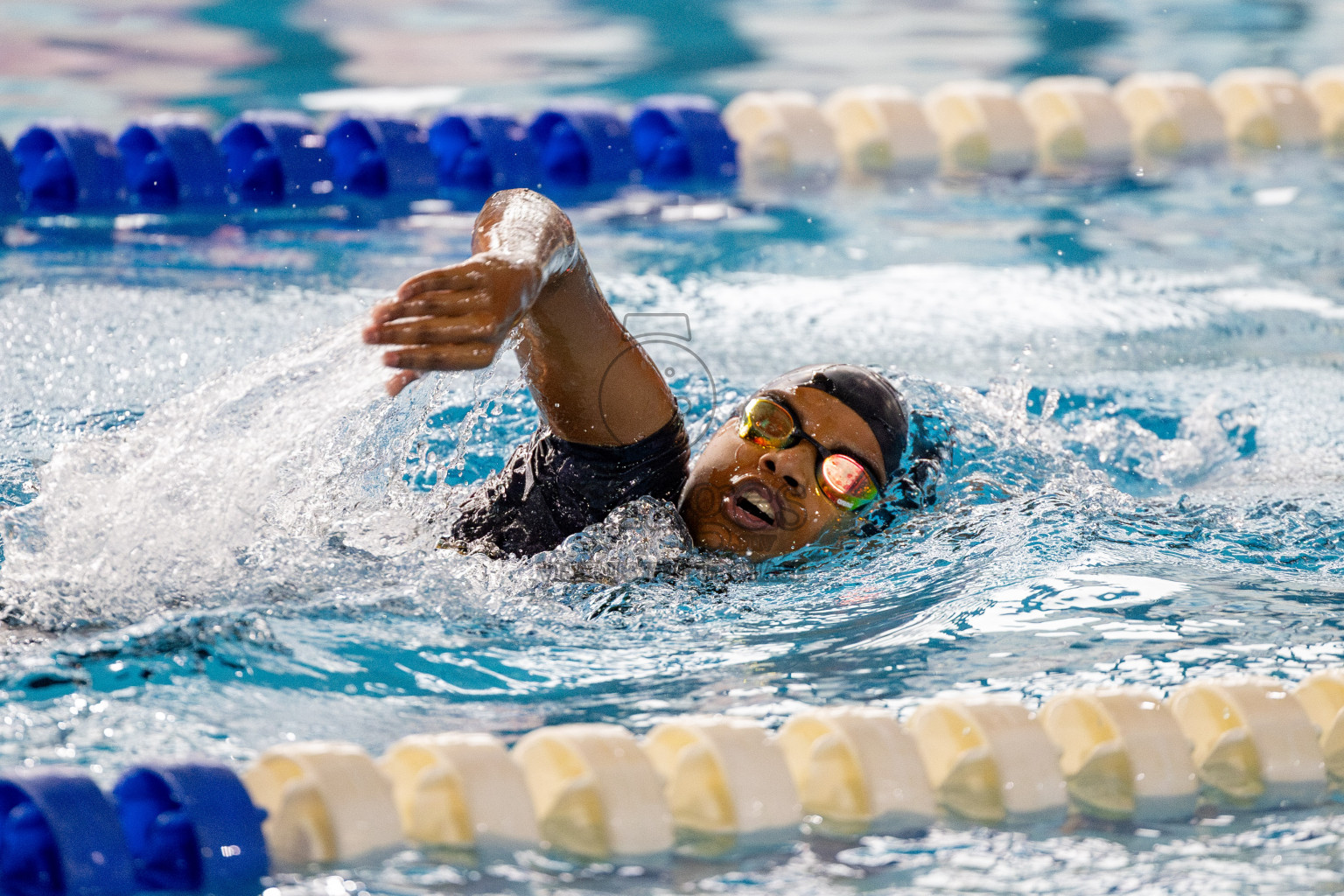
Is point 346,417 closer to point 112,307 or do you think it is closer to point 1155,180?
point 112,307

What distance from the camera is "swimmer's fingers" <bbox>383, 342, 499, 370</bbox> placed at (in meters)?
1.64

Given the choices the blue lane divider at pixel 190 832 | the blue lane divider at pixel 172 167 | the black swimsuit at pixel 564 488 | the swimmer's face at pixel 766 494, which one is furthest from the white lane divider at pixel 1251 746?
the blue lane divider at pixel 172 167

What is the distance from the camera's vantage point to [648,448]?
2.28 m

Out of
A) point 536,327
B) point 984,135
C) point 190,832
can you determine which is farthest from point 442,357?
point 984,135

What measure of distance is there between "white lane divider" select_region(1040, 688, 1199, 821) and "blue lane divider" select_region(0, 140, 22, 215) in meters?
4.02

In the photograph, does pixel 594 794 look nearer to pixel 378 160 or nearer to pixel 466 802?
pixel 466 802

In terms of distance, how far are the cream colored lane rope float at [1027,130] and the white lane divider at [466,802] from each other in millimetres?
3931

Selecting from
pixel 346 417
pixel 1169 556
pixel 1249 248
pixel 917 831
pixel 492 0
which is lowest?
pixel 917 831

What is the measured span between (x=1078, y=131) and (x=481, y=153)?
229cm

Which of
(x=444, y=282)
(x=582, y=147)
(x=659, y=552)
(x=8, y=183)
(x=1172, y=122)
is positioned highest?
(x=1172, y=122)

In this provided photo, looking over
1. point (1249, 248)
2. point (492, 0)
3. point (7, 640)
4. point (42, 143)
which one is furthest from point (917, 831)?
point (492, 0)

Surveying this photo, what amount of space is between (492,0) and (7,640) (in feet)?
23.0

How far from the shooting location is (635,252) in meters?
4.46

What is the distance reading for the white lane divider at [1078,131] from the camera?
5641mm
